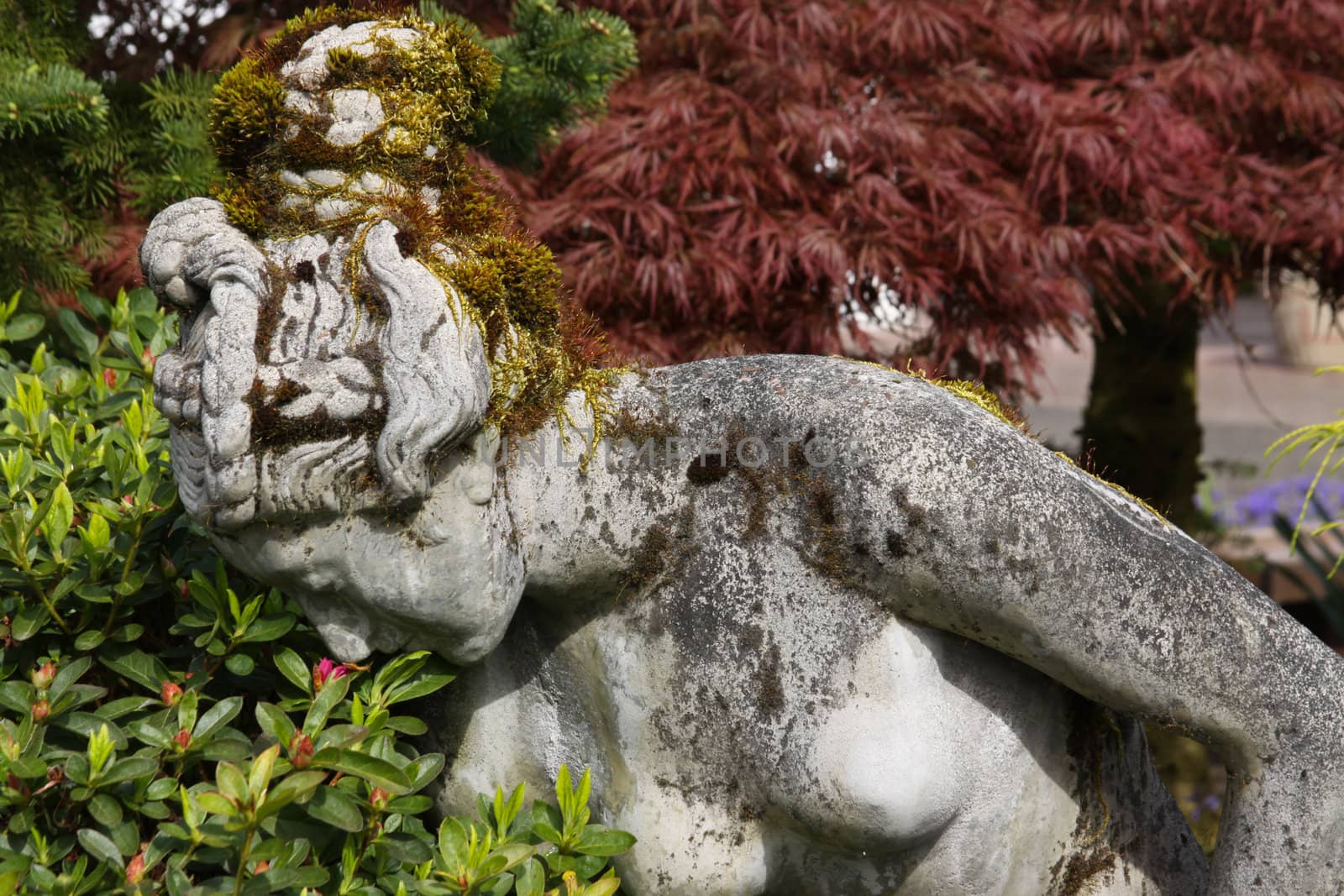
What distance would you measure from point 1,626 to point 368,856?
494 mm

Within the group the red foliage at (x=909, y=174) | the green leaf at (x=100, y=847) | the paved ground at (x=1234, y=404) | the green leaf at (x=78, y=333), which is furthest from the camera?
the paved ground at (x=1234, y=404)

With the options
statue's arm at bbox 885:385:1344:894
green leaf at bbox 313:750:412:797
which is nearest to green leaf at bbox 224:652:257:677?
green leaf at bbox 313:750:412:797

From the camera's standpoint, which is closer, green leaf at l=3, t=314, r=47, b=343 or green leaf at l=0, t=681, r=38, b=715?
green leaf at l=0, t=681, r=38, b=715

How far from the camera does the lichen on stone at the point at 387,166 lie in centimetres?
122

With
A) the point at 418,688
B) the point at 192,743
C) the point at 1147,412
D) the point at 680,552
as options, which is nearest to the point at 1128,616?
the point at 680,552

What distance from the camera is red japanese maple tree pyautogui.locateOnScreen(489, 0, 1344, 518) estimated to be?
257 cm

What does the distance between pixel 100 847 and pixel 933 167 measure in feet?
6.81

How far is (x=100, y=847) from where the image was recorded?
1.19 m

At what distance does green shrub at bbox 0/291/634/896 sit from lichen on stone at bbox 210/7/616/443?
36 centimetres

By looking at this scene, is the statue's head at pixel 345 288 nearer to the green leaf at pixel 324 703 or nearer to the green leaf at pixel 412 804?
the green leaf at pixel 324 703

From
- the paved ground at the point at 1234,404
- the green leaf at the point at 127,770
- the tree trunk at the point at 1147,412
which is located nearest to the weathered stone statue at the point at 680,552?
the green leaf at the point at 127,770

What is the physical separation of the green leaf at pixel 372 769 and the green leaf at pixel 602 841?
0.67ft

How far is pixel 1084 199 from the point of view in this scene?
2.90m

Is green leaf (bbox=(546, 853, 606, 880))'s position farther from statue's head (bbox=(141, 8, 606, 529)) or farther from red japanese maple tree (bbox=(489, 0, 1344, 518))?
red japanese maple tree (bbox=(489, 0, 1344, 518))
